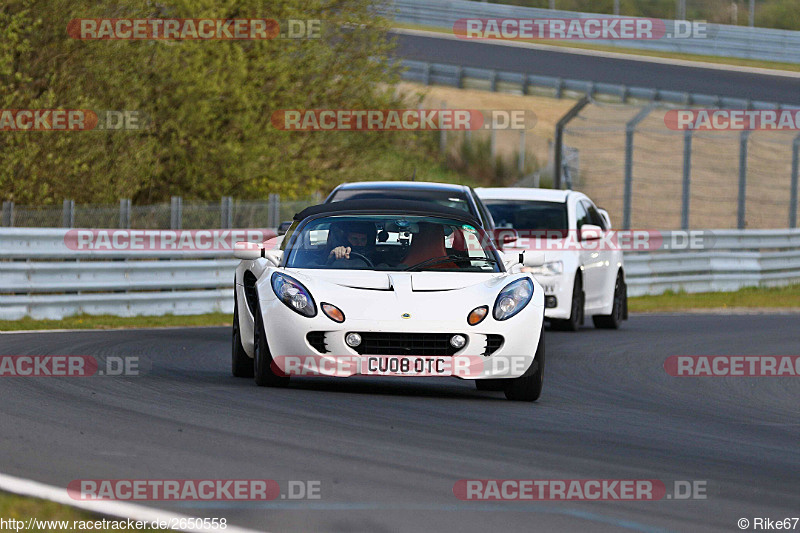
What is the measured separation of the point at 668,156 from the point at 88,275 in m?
28.1

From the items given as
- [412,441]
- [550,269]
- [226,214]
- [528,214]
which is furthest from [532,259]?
[226,214]

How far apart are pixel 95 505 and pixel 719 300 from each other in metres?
20.3

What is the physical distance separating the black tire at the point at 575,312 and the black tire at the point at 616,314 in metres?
1.03

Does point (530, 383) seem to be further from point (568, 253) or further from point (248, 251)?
point (568, 253)

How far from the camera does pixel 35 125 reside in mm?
22594

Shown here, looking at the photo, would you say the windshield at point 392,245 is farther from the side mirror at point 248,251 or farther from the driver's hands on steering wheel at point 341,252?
the side mirror at point 248,251

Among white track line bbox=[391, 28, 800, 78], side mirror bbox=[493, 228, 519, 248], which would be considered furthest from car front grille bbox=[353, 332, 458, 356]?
white track line bbox=[391, 28, 800, 78]

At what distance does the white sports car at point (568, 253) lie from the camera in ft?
54.8

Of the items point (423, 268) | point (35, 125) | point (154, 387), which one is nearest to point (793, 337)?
point (423, 268)

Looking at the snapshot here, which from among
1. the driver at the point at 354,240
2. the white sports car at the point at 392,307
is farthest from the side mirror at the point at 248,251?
the driver at the point at 354,240

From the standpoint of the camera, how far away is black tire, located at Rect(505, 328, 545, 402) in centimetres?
979

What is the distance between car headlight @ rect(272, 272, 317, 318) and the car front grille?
0.39 metres

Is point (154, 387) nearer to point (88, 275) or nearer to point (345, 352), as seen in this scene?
point (345, 352)

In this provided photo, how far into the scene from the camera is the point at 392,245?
10508 mm
